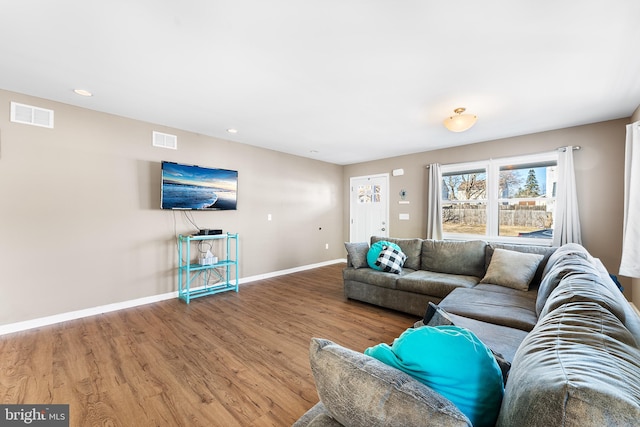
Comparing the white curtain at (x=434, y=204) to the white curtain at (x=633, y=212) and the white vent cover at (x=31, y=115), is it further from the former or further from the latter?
the white vent cover at (x=31, y=115)

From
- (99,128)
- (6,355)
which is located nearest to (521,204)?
(99,128)

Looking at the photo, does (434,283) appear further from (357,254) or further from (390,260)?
(357,254)

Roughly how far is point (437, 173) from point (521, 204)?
1.41 m

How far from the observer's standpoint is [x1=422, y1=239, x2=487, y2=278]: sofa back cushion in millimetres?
3383

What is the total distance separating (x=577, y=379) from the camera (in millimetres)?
574

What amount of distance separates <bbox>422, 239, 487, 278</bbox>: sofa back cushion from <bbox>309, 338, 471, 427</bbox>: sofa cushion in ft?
10.4

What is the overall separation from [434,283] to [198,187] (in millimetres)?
3492

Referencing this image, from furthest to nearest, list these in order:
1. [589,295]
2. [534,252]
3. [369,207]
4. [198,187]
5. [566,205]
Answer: [369,207], [198,187], [566,205], [534,252], [589,295]

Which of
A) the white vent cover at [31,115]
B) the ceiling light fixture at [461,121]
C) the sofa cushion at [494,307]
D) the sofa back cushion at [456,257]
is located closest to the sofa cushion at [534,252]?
the sofa back cushion at [456,257]

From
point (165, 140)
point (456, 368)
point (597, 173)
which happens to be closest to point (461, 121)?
point (597, 173)

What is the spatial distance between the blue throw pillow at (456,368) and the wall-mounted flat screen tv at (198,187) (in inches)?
150

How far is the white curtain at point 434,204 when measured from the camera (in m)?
5.04

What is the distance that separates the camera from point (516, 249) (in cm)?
317

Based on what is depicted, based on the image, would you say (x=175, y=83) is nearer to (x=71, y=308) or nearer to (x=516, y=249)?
(x=71, y=308)
